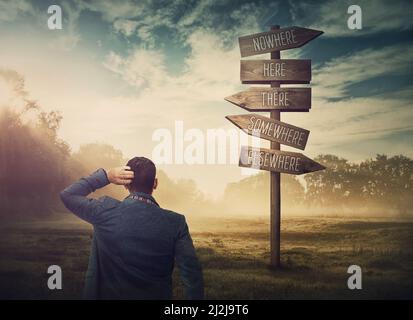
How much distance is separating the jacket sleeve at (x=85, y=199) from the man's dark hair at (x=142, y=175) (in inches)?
10.2

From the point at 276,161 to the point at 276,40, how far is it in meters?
2.65

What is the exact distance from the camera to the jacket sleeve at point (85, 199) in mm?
3430

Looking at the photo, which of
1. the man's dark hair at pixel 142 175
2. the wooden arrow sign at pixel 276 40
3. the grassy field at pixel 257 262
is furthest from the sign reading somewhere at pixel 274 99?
the man's dark hair at pixel 142 175

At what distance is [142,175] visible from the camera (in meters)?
3.59

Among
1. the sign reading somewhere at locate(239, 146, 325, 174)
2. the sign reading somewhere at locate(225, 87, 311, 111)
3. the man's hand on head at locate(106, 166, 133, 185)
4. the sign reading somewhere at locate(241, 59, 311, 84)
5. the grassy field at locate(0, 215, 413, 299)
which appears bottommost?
the grassy field at locate(0, 215, 413, 299)

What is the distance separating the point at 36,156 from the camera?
18188 mm

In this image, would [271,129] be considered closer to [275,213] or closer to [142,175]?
[275,213]

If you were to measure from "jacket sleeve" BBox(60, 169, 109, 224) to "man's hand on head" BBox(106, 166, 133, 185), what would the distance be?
0.07 metres

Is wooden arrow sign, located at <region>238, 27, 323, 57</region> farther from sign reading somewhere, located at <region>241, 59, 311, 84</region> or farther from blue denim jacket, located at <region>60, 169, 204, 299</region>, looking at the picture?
blue denim jacket, located at <region>60, 169, 204, 299</region>

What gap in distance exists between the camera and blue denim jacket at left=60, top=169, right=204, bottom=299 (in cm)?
342

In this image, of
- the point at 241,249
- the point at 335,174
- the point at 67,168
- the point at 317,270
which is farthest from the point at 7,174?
the point at 335,174

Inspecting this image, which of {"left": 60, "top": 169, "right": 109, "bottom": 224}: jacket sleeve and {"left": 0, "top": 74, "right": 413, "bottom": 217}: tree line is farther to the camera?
{"left": 0, "top": 74, "right": 413, "bottom": 217}: tree line

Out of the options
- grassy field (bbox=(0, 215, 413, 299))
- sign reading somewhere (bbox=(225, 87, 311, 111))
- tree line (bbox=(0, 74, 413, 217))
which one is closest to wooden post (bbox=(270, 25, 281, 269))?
sign reading somewhere (bbox=(225, 87, 311, 111))

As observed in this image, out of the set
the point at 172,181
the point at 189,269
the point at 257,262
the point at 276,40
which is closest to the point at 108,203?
the point at 189,269
